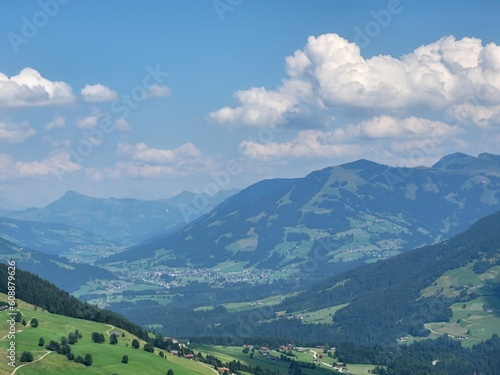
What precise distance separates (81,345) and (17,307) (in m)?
39.5

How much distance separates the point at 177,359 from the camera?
191000 mm

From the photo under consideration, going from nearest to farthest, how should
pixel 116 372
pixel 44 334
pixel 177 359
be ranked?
pixel 116 372 < pixel 44 334 < pixel 177 359

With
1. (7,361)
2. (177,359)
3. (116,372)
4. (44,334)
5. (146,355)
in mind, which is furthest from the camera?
(177,359)

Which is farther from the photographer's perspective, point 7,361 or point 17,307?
point 17,307

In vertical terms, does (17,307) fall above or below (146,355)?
above

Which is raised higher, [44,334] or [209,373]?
[44,334]

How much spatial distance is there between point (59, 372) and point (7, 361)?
1028 centimetres

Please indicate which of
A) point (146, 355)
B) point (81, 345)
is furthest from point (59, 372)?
point (146, 355)

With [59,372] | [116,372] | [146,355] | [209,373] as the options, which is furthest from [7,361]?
[209,373]

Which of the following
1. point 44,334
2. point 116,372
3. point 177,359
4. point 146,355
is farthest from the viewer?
point 177,359

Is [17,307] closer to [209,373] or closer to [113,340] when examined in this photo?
[113,340]

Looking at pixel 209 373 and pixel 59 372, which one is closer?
pixel 59 372

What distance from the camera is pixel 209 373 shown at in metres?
183

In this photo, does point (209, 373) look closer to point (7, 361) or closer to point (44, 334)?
point (44, 334)
